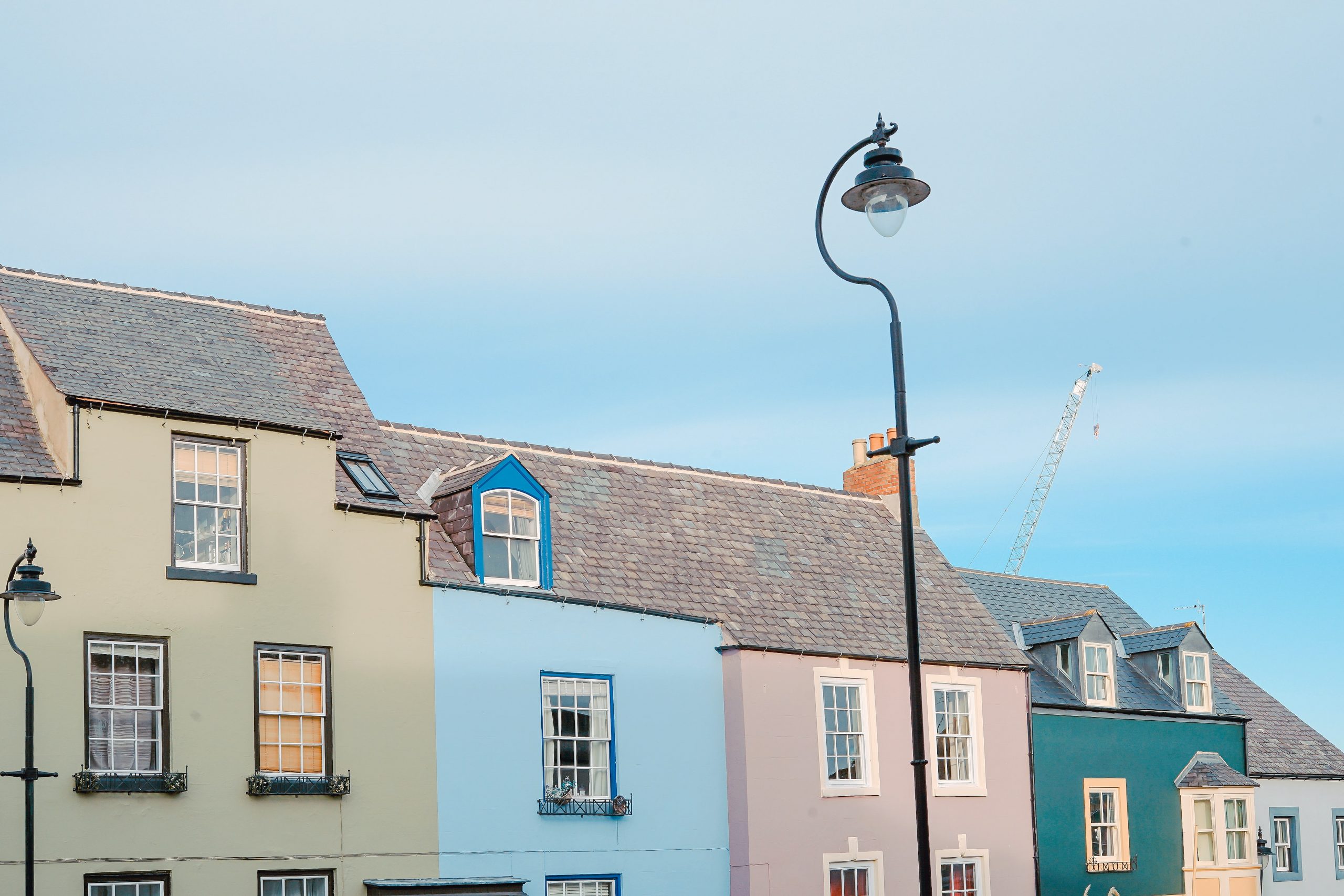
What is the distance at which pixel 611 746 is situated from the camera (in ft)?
82.8

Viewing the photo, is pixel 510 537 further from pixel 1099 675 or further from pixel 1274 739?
pixel 1274 739

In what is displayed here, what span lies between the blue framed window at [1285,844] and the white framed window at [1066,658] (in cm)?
736

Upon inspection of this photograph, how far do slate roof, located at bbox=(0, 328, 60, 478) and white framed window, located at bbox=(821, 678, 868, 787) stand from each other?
13440 millimetres

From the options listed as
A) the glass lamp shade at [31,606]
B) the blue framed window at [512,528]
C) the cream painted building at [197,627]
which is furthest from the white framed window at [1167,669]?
the glass lamp shade at [31,606]

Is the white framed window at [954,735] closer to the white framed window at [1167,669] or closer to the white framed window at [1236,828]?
the white framed window at [1167,669]

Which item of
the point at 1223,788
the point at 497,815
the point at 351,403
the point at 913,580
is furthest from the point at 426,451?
the point at 1223,788

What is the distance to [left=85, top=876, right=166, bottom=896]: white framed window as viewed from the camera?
20.0 metres

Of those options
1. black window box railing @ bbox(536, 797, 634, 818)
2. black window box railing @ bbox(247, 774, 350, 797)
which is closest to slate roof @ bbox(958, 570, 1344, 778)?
black window box railing @ bbox(536, 797, 634, 818)

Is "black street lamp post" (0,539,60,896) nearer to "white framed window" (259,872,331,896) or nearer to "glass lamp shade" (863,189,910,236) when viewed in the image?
"white framed window" (259,872,331,896)

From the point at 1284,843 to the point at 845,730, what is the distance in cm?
1542

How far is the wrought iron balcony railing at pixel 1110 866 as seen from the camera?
32500 mm

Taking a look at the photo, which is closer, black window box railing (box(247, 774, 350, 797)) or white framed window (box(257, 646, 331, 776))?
black window box railing (box(247, 774, 350, 797))

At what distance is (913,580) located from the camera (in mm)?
13922

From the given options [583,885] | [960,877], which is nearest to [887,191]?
[583,885]
